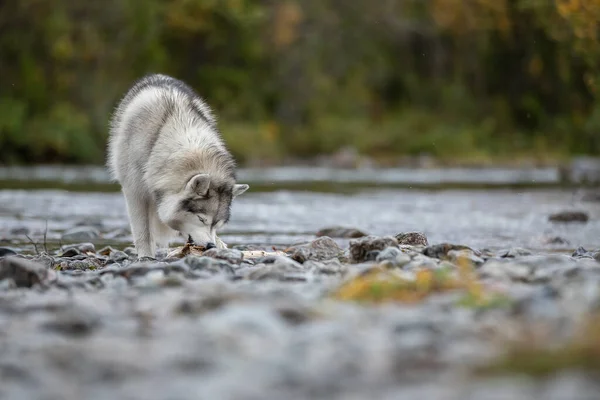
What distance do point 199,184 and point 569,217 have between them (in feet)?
23.8

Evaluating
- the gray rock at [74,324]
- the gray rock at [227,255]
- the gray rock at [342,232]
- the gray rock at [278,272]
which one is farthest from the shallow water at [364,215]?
the gray rock at [74,324]

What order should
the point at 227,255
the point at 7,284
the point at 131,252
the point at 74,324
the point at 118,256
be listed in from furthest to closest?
the point at 131,252 < the point at 118,256 < the point at 227,255 < the point at 7,284 < the point at 74,324

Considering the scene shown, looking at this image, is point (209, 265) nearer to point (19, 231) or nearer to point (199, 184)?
point (199, 184)

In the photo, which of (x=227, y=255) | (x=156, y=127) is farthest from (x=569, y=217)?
(x=227, y=255)

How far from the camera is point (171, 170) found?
830 cm

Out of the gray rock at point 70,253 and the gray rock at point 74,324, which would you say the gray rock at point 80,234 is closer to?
the gray rock at point 70,253

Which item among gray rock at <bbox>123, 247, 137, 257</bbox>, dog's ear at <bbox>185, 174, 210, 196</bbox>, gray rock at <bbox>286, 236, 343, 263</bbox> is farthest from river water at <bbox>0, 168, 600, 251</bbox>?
dog's ear at <bbox>185, 174, 210, 196</bbox>

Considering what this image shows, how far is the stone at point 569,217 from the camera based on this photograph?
1355 centimetres

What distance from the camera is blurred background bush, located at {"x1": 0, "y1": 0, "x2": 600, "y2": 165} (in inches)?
1251

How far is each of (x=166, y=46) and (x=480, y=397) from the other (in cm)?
3942

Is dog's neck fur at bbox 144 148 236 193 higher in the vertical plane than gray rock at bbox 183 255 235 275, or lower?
higher

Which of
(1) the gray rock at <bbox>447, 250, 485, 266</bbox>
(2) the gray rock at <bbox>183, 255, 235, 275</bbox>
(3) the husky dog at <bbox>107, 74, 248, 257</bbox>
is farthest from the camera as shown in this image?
(3) the husky dog at <bbox>107, 74, 248, 257</bbox>

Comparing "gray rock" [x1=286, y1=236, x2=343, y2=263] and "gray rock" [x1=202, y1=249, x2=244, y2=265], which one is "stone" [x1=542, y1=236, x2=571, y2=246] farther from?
"gray rock" [x1=202, y1=249, x2=244, y2=265]

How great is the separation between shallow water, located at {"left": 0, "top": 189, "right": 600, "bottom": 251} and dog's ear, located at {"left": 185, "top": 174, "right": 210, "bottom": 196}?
2642 millimetres
